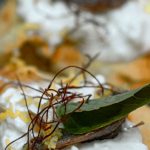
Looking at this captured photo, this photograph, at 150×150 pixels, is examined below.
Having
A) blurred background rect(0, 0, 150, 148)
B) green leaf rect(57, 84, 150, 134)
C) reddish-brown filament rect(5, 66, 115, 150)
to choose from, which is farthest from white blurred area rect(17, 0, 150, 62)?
green leaf rect(57, 84, 150, 134)

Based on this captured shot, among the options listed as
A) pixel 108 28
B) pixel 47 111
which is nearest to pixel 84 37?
pixel 108 28

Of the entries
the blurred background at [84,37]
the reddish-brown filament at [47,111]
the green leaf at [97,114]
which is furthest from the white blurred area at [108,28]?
the green leaf at [97,114]

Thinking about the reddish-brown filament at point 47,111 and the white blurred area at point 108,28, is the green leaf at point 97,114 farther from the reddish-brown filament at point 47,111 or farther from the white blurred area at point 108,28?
the white blurred area at point 108,28

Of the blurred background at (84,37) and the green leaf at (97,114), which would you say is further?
the blurred background at (84,37)

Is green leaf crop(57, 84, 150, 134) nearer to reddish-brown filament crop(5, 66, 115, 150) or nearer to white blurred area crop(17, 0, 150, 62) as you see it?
reddish-brown filament crop(5, 66, 115, 150)

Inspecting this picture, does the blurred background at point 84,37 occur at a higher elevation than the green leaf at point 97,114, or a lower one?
higher

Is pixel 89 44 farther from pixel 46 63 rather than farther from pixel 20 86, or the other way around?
pixel 20 86
